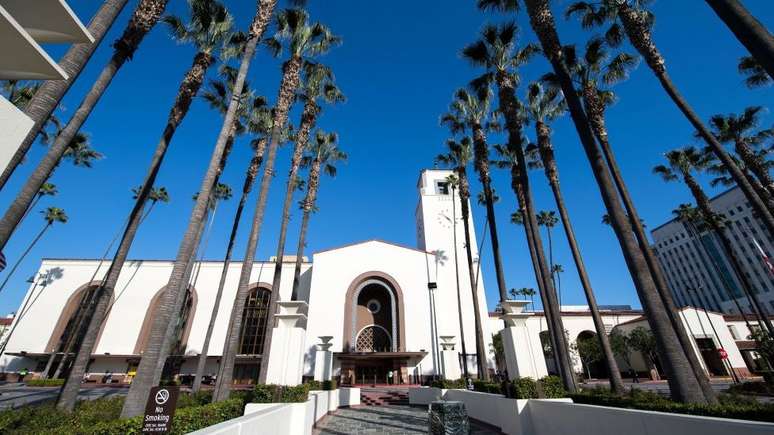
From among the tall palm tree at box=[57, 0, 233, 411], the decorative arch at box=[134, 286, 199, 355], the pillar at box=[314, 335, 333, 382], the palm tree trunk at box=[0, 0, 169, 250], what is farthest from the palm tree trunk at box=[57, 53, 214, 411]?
the decorative arch at box=[134, 286, 199, 355]

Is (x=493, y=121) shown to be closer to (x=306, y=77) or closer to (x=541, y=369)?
(x=306, y=77)

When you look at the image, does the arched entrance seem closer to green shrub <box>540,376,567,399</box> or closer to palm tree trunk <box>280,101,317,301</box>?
palm tree trunk <box>280,101,317,301</box>

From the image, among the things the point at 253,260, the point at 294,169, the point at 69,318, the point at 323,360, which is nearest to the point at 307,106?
the point at 294,169

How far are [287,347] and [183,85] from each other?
10923mm

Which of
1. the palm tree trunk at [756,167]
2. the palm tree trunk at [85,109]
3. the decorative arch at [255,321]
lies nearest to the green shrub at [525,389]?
the palm tree trunk at [85,109]

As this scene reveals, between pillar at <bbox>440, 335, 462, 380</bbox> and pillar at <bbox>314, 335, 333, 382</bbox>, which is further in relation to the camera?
pillar at <bbox>440, 335, 462, 380</bbox>

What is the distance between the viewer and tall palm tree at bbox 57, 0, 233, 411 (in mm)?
10405

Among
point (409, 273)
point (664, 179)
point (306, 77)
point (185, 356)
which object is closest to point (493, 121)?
point (306, 77)

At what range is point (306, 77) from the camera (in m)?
16.9

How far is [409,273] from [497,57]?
21.1 meters

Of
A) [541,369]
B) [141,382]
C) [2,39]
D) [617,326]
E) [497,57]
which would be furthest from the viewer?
[617,326]

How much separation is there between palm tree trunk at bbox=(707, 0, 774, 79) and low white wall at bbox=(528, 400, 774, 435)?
17.3 ft

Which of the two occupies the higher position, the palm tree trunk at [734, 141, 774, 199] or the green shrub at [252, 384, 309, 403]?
the palm tree trunk at [734, 141, 774, 199]

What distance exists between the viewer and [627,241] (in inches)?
307
